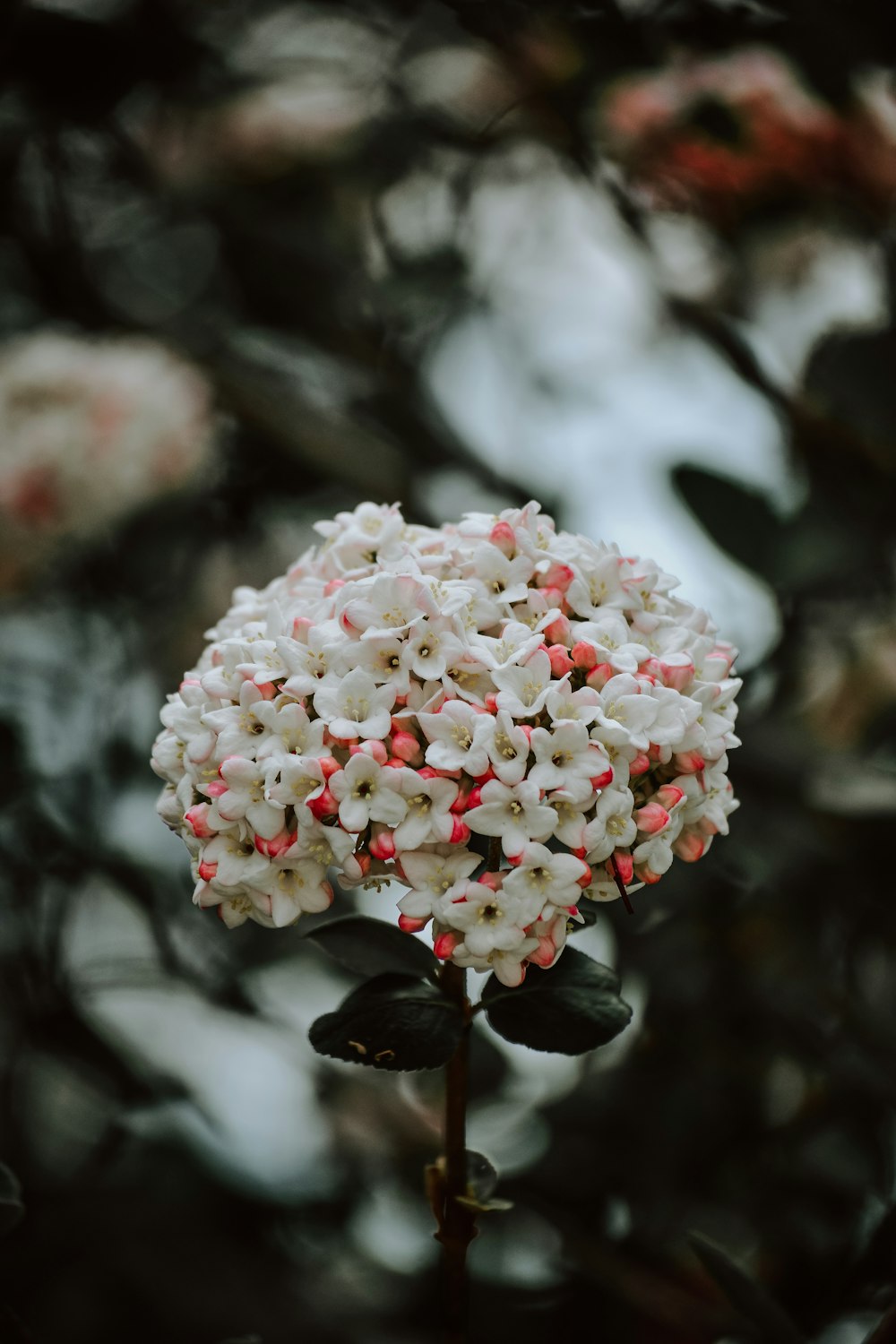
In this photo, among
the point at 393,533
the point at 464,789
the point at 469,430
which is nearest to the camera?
the point at 464,789

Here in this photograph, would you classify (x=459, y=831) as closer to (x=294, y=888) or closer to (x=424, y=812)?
(x=424, y=812)

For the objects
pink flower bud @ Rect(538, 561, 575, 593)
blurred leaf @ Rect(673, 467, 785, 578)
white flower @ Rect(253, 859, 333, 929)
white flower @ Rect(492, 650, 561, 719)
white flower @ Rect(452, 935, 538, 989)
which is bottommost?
blurred leaf @ Rect(673, 467, 785, 578)

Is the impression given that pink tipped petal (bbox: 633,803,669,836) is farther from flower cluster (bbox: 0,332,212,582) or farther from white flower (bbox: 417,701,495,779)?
flower cluster (bbox: 0,332,212,582)

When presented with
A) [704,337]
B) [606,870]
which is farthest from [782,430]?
[606,870]

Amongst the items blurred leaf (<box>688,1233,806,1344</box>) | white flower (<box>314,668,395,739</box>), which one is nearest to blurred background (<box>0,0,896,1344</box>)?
blurred leaf (<box>688,1233,806,1344</box>)

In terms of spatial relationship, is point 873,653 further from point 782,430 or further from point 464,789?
point 464,789

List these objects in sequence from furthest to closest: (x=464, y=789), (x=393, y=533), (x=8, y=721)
Result: 1. (x=8, y=721)
2. (x=393, y=533)
3. (x=464, y=789)
